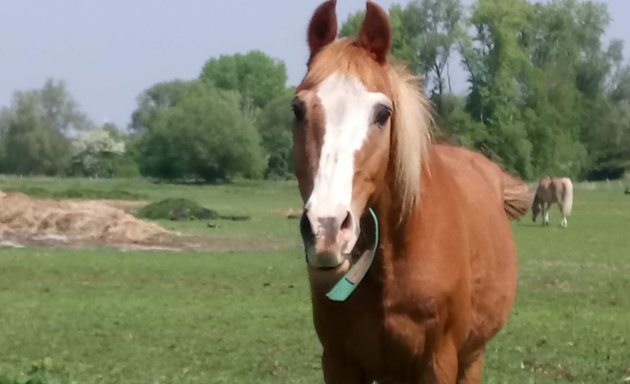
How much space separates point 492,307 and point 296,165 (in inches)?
71.0

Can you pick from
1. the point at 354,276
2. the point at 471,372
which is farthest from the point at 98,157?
the point at 354,276

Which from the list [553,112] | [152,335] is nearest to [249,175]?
[553,112]

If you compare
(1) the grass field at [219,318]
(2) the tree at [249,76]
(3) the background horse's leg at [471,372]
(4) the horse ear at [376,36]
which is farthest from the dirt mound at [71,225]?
(2) the tree at [249,76]

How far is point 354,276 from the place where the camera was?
4223 millimetres

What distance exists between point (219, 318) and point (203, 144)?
66955 mm

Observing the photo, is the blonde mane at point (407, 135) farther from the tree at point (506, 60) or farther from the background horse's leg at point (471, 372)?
the tree at point (506, 60)

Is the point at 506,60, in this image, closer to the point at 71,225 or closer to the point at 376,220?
the point at 71,225

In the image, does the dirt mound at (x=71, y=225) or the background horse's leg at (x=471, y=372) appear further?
the dirt mound at (x=71, y=225)

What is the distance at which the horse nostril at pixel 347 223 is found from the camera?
147 inches

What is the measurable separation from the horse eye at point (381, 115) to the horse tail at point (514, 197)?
2.92 meters

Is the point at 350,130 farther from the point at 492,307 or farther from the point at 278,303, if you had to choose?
the point at 278,303

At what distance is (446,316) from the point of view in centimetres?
463

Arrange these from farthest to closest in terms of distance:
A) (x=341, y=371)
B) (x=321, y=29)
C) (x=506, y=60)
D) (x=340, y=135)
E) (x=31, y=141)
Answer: (x=31, y=141), (x=506, y=60), (x=341, y=371), (x=321, y=29), (x=340, y=135)

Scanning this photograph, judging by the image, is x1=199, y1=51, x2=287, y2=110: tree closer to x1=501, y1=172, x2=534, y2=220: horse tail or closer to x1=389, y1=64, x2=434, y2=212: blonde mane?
x1=501, y1=172, x2=534, y2=220: horse tail
